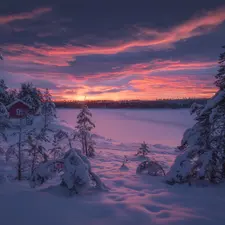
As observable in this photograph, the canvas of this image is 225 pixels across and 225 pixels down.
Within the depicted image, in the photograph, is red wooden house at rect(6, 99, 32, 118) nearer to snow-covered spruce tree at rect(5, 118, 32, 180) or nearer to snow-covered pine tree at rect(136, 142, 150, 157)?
snow-covered spruce tree at rect(5, 118, 32, 180)

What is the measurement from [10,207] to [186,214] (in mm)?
4629

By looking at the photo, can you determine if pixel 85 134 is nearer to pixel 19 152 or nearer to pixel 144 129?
pixel 19 152

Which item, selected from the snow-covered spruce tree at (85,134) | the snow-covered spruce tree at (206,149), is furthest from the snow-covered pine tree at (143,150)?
the snow-covered spruce tree at (206,149)

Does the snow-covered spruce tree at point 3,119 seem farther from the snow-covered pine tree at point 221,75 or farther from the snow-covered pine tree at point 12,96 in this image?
the snow-covered pine tree at point 12,96

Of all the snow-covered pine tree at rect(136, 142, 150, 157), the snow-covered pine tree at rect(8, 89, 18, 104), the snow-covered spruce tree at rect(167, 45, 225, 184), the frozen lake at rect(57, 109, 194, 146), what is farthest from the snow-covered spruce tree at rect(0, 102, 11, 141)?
the snow-covered pine tree at rect(8, 89, 18, 104)

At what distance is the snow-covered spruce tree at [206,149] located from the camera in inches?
331

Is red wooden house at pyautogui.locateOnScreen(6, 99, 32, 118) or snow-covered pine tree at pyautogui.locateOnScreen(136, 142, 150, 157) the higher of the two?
red wooden house at pyautogui.locateOnScreen(6, 99, 32, 118)

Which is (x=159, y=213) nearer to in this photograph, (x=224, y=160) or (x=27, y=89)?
(x=224, y=160)

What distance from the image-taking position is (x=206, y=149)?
9.09 m

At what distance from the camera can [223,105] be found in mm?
8789

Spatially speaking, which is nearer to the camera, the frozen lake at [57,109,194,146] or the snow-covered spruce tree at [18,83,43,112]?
the frozen lake at [57,109,194,146]

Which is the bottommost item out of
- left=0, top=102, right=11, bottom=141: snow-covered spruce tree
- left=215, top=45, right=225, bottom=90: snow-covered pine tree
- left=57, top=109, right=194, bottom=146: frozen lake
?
left=57, top=109, right=194, bottom=146: frozen lake

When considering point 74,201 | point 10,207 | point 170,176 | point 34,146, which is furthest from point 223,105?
point 34,146

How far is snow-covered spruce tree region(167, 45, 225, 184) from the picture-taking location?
841 cm
